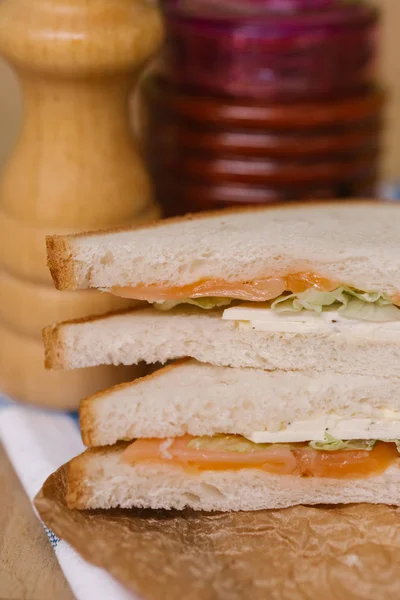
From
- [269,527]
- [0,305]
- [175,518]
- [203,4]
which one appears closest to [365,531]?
[269,527]

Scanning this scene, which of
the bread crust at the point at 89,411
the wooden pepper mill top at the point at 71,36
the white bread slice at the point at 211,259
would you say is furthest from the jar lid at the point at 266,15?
the bread crust at the point at 89,411

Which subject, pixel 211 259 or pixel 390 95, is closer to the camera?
pixel 211 259

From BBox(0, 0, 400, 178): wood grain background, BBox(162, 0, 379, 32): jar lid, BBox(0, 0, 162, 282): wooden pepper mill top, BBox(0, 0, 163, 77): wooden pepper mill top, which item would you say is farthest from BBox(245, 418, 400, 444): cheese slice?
BBox(0, 0, 400, 178): wood grain background

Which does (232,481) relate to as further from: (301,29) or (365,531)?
(301,29)

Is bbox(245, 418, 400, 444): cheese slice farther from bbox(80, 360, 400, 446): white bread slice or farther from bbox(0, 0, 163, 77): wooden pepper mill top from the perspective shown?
bbox(0, 0, 163, 77): wooden pepper mill top

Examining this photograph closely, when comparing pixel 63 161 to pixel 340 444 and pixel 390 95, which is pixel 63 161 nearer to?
pixel 340 444

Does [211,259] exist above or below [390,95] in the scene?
below

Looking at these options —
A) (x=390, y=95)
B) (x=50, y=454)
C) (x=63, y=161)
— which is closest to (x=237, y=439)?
(x=50, y=454)

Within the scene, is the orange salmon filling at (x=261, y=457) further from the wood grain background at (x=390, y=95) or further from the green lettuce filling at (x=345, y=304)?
the wood grain background at (x=390, y=95)
